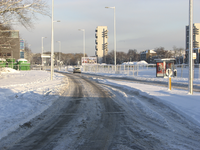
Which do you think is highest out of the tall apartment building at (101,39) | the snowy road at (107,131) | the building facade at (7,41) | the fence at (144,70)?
the tall apartment building at (101,39)

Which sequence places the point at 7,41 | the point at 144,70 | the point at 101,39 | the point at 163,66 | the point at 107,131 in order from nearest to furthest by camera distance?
1. the point at 107,131
2. the point at 7,41
3. the point at 163,66
4. the point at 144,70
5. the point at 101,39

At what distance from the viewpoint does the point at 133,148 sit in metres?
4.23

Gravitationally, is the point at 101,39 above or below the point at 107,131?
above

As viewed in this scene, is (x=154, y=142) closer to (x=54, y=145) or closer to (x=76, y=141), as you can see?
(x=76, y=141)

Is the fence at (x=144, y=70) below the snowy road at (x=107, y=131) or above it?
above

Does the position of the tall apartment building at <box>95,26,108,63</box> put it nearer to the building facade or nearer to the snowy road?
the building facade

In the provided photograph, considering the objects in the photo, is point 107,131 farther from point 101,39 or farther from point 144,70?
point 101,39

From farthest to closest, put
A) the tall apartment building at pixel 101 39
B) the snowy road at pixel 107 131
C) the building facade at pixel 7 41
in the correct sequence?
the tall apartment building at pixel 101 39, the building facade at pixel 7 41, the snowy road at pixel 107 131

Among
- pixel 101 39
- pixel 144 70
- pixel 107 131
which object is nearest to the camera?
pixel 107 131

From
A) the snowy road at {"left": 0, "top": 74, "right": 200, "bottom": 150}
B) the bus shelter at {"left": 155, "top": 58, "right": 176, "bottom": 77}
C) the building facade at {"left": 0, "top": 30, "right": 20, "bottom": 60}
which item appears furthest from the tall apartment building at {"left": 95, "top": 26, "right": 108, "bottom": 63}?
the snowy road at {"left": 0, "top": 74, "right": 200, "bottom": 150}

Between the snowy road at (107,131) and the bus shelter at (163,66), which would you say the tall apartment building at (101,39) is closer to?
the bus shelter at (163,66)

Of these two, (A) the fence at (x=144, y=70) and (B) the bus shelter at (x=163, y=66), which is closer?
(B) the bus shelter at (x=163, y=66)

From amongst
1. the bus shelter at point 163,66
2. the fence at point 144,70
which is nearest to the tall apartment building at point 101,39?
the fence at point 144,70

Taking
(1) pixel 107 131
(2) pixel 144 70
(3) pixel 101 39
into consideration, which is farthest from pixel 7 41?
(3) pixel 101 39
